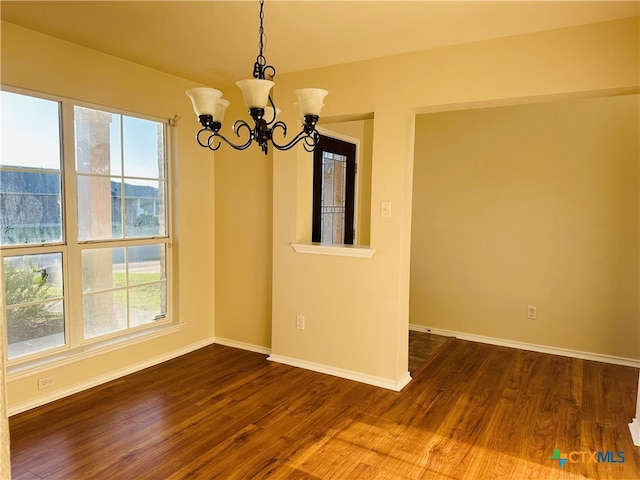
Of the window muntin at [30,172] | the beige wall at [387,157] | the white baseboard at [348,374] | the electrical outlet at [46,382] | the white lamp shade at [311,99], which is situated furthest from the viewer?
the white baseboard at [348,374]

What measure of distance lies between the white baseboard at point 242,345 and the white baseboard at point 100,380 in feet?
0.36

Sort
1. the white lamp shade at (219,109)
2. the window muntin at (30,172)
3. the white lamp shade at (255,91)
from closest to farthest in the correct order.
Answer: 1. the white lamp shade at (255,91)
2. the white lamp shade at (219,109)
3. the window muntin at (30,172)

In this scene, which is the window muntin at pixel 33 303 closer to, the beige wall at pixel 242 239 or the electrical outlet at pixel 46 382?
the electrical outlet at pixel 46 382

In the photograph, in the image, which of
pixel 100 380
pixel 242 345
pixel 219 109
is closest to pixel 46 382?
pixel 100 380

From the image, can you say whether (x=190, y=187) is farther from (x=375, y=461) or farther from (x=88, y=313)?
(x=375, y=461)

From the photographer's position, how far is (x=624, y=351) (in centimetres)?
377

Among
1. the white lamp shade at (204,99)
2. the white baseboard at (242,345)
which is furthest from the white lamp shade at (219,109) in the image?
the white baseboard at (242,345)

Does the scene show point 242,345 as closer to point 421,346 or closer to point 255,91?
point 421,346

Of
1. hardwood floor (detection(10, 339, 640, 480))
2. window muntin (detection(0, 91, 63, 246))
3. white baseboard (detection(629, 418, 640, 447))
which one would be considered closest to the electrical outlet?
hardwood floor (detection(10, 339, 640, 480))

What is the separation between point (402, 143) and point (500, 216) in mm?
1660

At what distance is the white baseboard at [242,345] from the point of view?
4036 mm

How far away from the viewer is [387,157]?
3.21 metres

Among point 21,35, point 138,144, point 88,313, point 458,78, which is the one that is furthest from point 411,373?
point 21,35

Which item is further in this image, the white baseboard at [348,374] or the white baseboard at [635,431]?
the white baseboard at [348,374]
